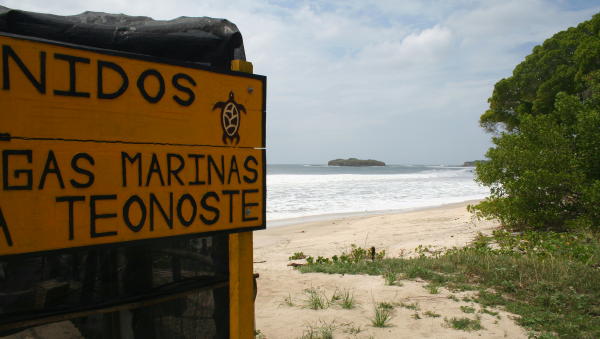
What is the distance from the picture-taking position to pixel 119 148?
6.30 ft

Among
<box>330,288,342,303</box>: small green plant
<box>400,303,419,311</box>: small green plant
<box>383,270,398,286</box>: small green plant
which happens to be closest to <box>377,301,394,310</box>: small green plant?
<box>400,303,419,311</box>: small green plant

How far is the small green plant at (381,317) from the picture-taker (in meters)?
4.23

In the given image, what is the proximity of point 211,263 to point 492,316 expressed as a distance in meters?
3.45

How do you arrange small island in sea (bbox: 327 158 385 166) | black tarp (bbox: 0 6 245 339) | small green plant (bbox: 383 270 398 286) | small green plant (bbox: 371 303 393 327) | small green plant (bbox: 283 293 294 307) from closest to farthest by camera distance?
black tarp (bbox: 0 6 245 339), small green plant (bbox: 371 303 393 327), small green plant (bbox: 283 293 294 307), small green plant (bbox: 383 270 398 286), small island in sea (bbox: 327 158 385 166)

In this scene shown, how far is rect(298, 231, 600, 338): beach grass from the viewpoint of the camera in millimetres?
4301

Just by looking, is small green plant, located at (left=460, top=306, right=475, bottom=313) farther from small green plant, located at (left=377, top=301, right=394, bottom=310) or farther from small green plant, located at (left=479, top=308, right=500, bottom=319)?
small green plant, located at (left=377, top=301, right=394, bottom=310)

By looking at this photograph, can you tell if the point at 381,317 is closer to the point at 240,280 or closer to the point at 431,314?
the point at 431,314

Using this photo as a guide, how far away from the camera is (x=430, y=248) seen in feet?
Answer: 31.2

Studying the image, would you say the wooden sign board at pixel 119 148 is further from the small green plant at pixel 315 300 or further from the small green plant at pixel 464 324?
the small green plant at pixel 464 324

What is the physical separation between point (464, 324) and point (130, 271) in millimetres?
3428

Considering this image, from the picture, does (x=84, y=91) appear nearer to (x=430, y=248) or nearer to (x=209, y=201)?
(x=209, y=201)

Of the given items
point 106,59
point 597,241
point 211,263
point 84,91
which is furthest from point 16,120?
point 597,241

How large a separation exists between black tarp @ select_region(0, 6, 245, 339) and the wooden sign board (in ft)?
0.52

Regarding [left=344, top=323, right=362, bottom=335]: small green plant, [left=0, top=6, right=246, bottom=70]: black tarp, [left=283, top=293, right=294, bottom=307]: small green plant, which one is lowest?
[left=283, top=293, right=294, bottom=307]: small green plant
